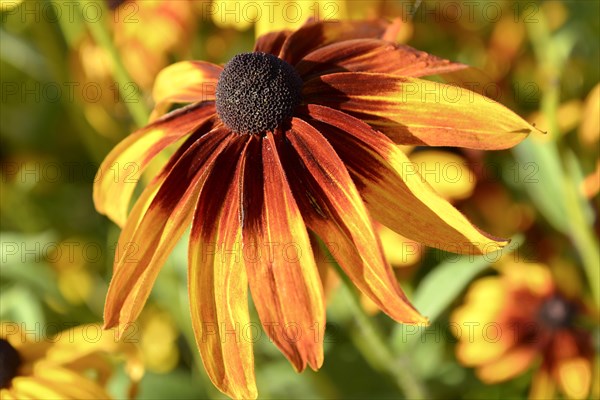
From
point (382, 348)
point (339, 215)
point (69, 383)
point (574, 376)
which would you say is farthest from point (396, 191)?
point (574, 376)

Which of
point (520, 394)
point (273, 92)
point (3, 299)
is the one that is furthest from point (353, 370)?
point (273, 92)

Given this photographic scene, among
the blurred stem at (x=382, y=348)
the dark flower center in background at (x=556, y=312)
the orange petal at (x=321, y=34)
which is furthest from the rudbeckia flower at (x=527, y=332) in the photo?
the orange petal at (x=321, y=34)

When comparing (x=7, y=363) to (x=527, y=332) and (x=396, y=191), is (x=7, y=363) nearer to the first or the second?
(x=396, y=191)

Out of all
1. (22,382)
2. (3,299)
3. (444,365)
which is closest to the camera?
(22,382)

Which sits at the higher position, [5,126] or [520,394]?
[5,126]

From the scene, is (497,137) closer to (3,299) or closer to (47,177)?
(3,299)

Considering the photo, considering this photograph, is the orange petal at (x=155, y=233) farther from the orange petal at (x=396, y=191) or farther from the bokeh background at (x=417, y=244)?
the bokeh background at (x=417, y=244)

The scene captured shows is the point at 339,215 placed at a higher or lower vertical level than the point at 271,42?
lower
